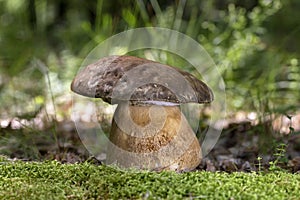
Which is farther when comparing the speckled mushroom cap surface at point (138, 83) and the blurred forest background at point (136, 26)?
the blurred forest background at point (136, 26)

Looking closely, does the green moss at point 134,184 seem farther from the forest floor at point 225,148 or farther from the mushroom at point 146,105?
the forest floor at point 225,148

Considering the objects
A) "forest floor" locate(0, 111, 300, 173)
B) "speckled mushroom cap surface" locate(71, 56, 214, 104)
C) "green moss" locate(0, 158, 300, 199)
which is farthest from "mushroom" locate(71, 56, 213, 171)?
"forest floor" locate(0, 111, 300, 173)

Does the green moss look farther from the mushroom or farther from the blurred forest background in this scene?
the blurred forest background

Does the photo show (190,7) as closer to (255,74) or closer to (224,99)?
(255,74)

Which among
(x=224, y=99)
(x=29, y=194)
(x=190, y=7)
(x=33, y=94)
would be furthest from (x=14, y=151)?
(x=190, y=7)

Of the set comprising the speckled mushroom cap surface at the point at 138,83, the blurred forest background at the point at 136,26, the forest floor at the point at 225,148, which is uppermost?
the blurred forest background at the point at 136,26

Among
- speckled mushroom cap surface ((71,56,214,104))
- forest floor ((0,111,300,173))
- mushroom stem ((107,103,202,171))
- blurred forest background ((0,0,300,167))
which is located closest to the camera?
speckled mushroom cap surface ((71,56,214,104))

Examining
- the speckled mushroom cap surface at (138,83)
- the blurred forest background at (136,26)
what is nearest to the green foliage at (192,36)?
→ the blurred forest background at (136,26)

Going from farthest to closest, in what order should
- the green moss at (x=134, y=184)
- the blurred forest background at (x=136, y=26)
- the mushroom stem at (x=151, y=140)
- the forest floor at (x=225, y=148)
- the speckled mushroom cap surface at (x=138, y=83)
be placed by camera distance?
the blurred forest background at (x=136, y=26) < the forest floor at (x=225, y=148) < the mushroom stem at (x=151, y=140) < the speckled mushroom cap surface at (x=138, y=83) < the green moss at (x=134, y=184)
